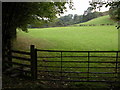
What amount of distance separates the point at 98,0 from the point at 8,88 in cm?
563

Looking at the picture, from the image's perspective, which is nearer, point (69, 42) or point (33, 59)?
point (33, 59)

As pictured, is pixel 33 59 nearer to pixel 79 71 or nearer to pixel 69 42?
pixel 79 71

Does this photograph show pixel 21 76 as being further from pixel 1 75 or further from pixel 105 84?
pixel 105 84

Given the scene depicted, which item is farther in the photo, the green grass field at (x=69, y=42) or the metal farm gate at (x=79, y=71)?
the green grass field at (x=69, y=42)

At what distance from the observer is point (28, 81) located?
214 inches

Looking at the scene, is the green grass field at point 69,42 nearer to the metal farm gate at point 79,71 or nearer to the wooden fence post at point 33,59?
the metal farm gate at point 79,71

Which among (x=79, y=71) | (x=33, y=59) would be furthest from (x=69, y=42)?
(x=33, y=59)

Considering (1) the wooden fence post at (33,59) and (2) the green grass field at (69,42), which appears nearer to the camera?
(1) the wooden fence post at (33,59)

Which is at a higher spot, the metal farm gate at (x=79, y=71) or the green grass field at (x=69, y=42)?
the green grass field at (x=69, y=42)

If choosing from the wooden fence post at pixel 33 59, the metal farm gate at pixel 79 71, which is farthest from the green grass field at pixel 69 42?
the wooden fence post at pixel 33 59

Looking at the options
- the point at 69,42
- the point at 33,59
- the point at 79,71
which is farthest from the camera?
the point at 69,42

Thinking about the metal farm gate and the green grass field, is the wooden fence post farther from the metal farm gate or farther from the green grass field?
the green grass field

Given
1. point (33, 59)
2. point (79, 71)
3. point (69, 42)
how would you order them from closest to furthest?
point (33, 59) < point (79, 71) < point (69, 42)

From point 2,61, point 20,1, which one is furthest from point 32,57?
point 20,1
